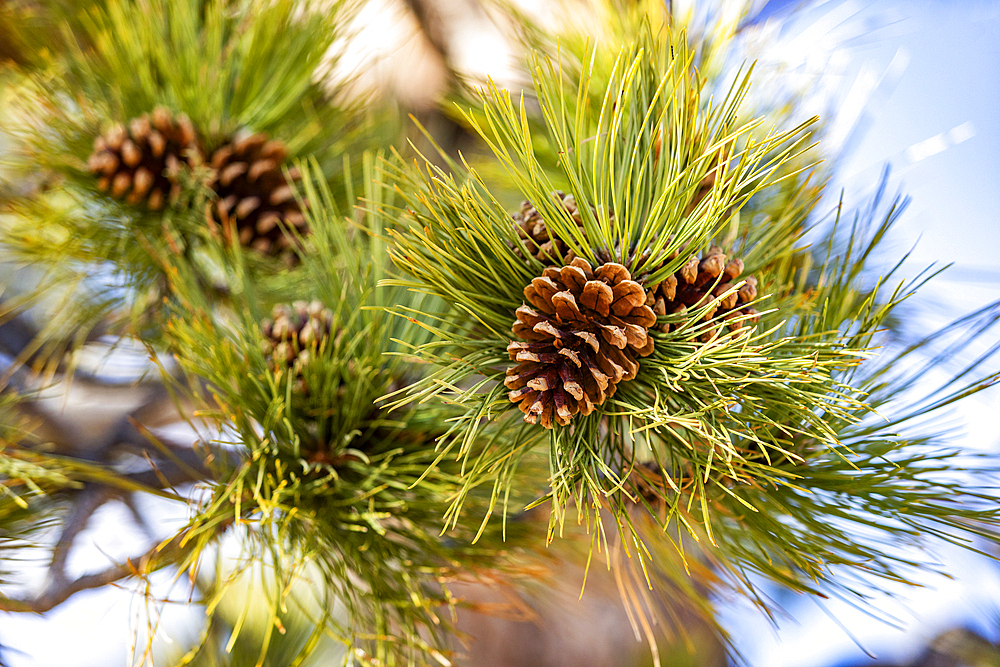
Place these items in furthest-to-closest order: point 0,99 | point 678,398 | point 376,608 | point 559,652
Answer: point 559,652, point 0,99, point 376,608, point 678,398

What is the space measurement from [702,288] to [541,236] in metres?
0.10

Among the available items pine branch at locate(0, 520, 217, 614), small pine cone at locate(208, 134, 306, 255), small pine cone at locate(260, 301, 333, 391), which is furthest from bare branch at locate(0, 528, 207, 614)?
small pine cone at locate(208, 134, 306, 255)

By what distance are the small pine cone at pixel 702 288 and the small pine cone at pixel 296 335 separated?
0.23 meters

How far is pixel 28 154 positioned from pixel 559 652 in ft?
3.81

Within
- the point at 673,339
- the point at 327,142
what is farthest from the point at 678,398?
the point at 327,142

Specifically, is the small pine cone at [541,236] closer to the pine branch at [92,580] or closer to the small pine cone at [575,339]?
the small pine cone at [575,339]

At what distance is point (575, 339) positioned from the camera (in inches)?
12.6

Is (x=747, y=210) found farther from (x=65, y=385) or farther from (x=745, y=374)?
(x=65, y=385)

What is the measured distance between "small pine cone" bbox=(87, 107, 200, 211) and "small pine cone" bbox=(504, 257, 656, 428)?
409 mm

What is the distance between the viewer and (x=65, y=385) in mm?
632

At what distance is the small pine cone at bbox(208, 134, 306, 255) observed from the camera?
0.56 meters

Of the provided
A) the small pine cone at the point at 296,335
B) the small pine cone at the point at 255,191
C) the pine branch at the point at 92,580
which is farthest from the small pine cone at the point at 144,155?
the pine branch at the point at 92,580

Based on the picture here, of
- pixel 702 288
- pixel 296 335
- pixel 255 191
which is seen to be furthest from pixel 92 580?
pixel 702 288

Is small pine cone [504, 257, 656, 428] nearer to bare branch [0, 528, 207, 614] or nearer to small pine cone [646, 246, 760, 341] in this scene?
small pine cone [646, 246, 760, 341]
